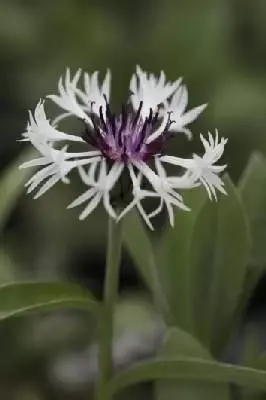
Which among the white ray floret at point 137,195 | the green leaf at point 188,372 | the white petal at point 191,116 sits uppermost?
the white petal at point 191,116

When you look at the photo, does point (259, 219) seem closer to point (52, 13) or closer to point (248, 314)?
point (248, 314)

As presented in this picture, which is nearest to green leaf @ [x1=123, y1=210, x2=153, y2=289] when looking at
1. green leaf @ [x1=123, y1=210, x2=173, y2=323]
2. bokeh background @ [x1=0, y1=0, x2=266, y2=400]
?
green leaf @ [x1=123, y1=210, x2=173, y2=323]

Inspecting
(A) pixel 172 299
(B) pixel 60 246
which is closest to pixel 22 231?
(B) pixel 60 246

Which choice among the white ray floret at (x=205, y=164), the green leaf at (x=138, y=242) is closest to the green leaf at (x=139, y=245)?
the green leaf at (x=138, y=242)

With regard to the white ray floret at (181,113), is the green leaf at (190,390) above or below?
below

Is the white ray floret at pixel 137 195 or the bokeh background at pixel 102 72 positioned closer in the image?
the white ray floret at pixel 137 195

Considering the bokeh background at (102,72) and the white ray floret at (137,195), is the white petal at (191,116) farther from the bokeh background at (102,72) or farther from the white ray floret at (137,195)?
the bokeh background at (102,72)

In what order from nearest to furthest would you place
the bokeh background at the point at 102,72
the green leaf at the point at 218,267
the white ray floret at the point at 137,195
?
1. the white ray floret at the point at 137,195
2. the green leaf at the point at 218,267
3. the bokeh background at the point at 102,72
